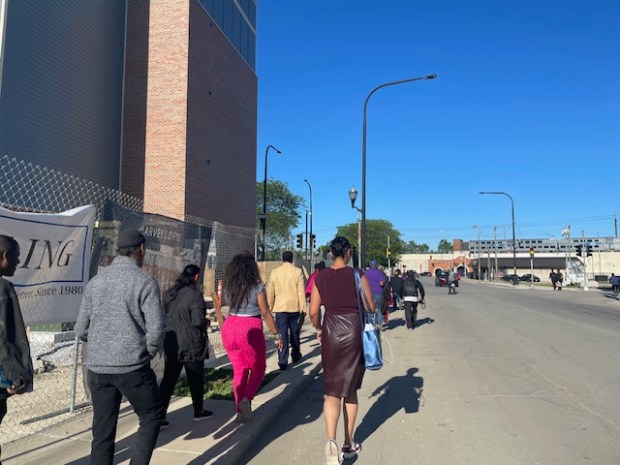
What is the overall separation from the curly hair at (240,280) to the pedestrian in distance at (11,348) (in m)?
2.50

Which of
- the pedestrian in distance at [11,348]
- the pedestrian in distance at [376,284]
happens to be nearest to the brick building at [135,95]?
the pedestrian in distance at [376,284]

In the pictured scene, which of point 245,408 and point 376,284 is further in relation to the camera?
point 376,284

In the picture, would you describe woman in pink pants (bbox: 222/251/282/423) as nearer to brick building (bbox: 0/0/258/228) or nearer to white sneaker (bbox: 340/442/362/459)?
white sneaker (bbox: 340/442/362/459)

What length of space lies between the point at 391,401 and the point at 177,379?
2.76 meters

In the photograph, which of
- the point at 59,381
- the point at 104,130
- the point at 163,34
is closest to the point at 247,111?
the point at 163,34

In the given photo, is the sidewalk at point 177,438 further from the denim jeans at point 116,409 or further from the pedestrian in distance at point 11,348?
the pedestrian in distance at point 11,348

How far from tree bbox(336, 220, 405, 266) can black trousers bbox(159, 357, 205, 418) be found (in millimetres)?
76351

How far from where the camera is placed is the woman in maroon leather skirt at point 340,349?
163 inches

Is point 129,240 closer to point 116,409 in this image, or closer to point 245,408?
point 116,409

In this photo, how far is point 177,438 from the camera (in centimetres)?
451

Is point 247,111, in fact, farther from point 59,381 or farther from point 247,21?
point 59,381

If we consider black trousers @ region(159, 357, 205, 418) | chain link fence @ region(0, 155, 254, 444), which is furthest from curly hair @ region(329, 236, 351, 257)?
chain link fence @ region(0, 155, 254, 444)

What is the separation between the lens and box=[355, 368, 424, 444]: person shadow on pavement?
5.18 metres

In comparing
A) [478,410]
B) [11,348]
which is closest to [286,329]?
[478,410]
